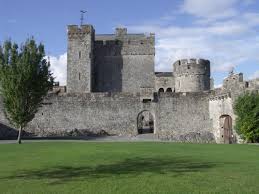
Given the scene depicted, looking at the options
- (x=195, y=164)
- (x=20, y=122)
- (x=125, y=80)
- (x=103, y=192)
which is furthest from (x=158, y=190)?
(x=125, y=80)

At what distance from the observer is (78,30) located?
154 ft

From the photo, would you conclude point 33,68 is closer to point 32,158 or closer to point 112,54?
point 32,158

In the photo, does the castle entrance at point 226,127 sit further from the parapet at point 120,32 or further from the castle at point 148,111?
the parapet at point 120,32

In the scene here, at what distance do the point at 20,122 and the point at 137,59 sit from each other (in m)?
28.4

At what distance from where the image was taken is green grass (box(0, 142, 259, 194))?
385 inches

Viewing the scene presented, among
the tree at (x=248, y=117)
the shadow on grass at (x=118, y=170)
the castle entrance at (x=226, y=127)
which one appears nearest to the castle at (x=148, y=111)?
the castle entrance at (x=226, y=127)

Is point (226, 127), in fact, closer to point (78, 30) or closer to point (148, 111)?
point (148, 111)

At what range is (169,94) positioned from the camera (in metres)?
36.0

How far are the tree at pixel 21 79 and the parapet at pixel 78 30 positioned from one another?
73.9 ft

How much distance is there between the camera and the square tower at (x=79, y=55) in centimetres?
4672

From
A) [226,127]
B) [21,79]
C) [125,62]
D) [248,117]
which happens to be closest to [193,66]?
[125,62]

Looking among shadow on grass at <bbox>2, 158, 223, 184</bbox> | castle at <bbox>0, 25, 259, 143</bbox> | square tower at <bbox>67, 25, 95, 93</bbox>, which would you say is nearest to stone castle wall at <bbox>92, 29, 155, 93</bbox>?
square tower at <bbox>67, 25, 95, 93</bbox>

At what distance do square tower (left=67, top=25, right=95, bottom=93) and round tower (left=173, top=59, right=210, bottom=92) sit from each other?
9.89 meters

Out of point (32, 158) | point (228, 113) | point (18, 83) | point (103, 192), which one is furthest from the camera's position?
point (228, 113)
